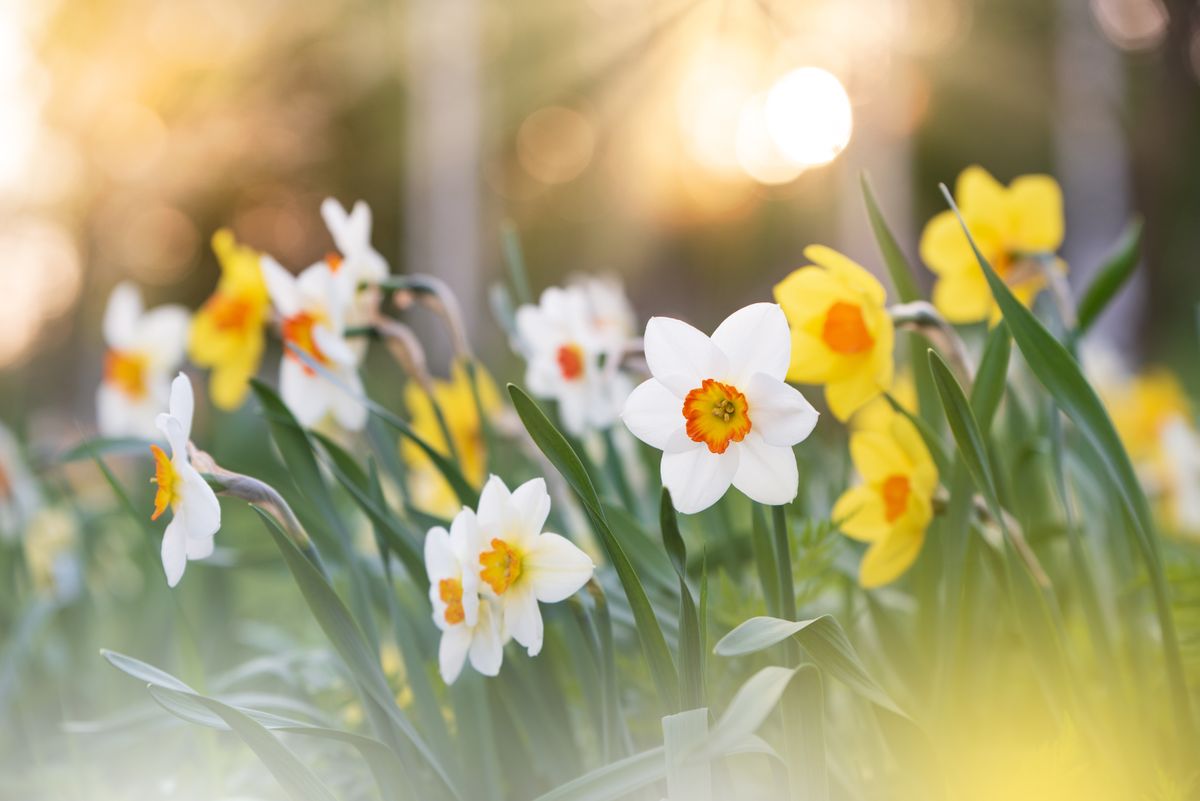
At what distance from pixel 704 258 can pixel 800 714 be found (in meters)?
10.8

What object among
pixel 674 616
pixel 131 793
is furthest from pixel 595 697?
pixel 131 793

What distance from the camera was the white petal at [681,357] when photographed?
0.52m

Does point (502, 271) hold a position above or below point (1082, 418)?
above

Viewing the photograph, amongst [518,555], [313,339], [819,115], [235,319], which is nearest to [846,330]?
[518,555]

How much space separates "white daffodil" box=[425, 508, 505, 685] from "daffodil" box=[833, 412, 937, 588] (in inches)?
10.6

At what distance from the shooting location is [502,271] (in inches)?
389

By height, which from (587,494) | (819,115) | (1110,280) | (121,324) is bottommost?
(587,494)

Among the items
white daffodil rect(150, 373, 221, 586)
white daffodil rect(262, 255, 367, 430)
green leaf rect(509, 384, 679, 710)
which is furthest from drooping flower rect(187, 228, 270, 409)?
green leaf rect(509, 384, 679, 710)

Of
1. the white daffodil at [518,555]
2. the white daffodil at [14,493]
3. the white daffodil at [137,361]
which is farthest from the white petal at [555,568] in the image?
the white daffodil at [14,493]

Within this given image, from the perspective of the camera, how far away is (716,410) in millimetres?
534

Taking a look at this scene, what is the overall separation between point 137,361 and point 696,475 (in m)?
0.81

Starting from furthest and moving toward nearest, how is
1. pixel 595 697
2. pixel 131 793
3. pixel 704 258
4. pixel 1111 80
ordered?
pixel 704 258 < pixel 1111 80 < pixel 131 793 < pixel 595 697

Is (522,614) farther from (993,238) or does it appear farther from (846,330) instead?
(993,238)

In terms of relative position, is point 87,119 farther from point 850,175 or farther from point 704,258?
point 704,258
